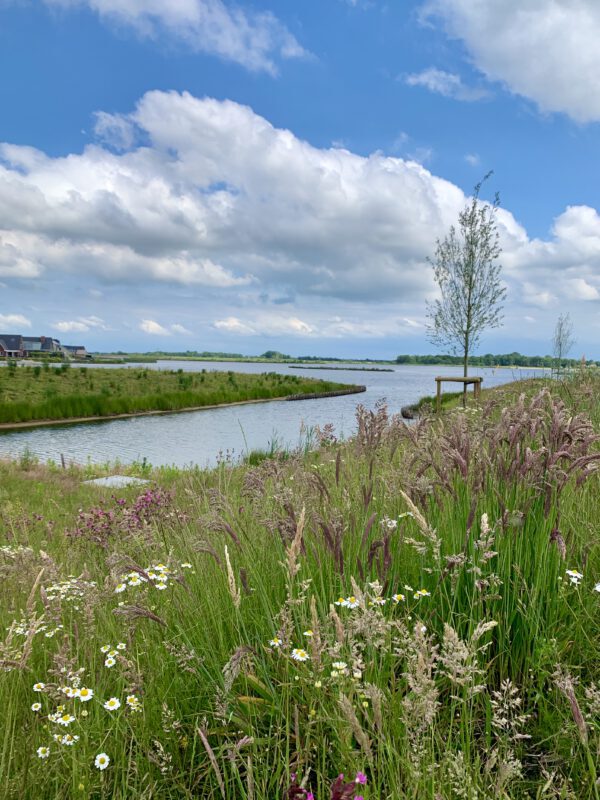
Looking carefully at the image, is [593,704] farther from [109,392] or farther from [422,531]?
[109,392]

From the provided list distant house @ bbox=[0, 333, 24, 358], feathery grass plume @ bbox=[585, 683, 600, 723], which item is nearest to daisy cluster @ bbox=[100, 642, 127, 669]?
feathery grass plume @ bbox=[585, 683, 600, 723]

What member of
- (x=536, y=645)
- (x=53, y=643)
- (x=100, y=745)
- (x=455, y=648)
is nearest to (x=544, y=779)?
(x=536, y=645)

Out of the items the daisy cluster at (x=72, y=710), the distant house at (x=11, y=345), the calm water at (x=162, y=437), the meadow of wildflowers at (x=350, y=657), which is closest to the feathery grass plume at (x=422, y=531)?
the meadow of wildflowers at (x=350, y=657)

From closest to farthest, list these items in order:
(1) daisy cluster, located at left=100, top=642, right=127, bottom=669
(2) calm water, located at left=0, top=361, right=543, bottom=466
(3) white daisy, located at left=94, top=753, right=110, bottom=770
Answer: (3) white daisy, located at left=94, top=753, right=110, bottom=770
(1) daisy cluster, located at left=100, top=642, right=127, bottom=669
(2) calm water, located at left=0, top=361, right=543, bottom=466

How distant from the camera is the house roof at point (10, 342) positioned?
349 feet

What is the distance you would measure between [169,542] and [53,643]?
182cm

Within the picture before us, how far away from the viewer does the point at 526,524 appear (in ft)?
9.45

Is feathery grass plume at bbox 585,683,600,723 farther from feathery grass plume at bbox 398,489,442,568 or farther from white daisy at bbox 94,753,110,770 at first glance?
white daisy at bbox 94,753,110,770

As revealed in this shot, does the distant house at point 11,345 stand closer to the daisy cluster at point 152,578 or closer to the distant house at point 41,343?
the distant house at point 41,343

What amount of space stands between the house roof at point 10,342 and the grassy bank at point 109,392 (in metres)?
69.7

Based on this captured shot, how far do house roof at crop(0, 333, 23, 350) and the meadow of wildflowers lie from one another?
119 m

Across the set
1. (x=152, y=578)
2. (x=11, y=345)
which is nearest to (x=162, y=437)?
(x=152, y=578)

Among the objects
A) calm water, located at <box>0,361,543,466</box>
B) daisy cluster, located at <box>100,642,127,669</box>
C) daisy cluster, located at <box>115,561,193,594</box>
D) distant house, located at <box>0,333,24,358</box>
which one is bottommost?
calm water, located at <box>0,361,543,466</box>

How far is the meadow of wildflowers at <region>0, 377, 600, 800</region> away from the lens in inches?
69.5
